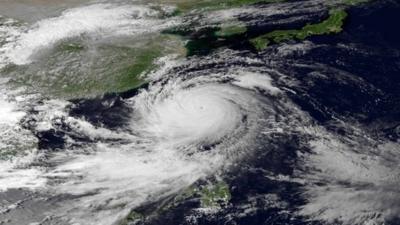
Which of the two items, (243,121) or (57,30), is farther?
(57,30)

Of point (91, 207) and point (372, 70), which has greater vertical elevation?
point (372, 70)

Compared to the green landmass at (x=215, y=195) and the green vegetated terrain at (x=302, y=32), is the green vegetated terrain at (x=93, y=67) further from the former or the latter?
the green landmass at (x=215, y=195)

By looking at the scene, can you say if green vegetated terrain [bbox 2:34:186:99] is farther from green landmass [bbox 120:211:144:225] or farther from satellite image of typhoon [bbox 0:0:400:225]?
green landmass [bbox 120:211:144:225]

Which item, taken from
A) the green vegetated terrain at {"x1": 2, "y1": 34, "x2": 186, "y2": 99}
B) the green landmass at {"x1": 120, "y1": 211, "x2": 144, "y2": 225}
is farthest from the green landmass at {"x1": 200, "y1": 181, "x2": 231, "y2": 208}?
the green vegetated terrain at {"x1": 2, "y1": 34, "x2": 186, "y2": 99}

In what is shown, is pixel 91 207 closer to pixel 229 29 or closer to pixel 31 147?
pixel 31 147

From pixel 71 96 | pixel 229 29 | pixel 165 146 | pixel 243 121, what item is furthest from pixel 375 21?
pixel 71 96

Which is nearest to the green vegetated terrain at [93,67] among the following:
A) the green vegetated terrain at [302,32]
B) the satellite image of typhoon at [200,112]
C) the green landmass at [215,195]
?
the satellite image of typhoon at [200,112]
